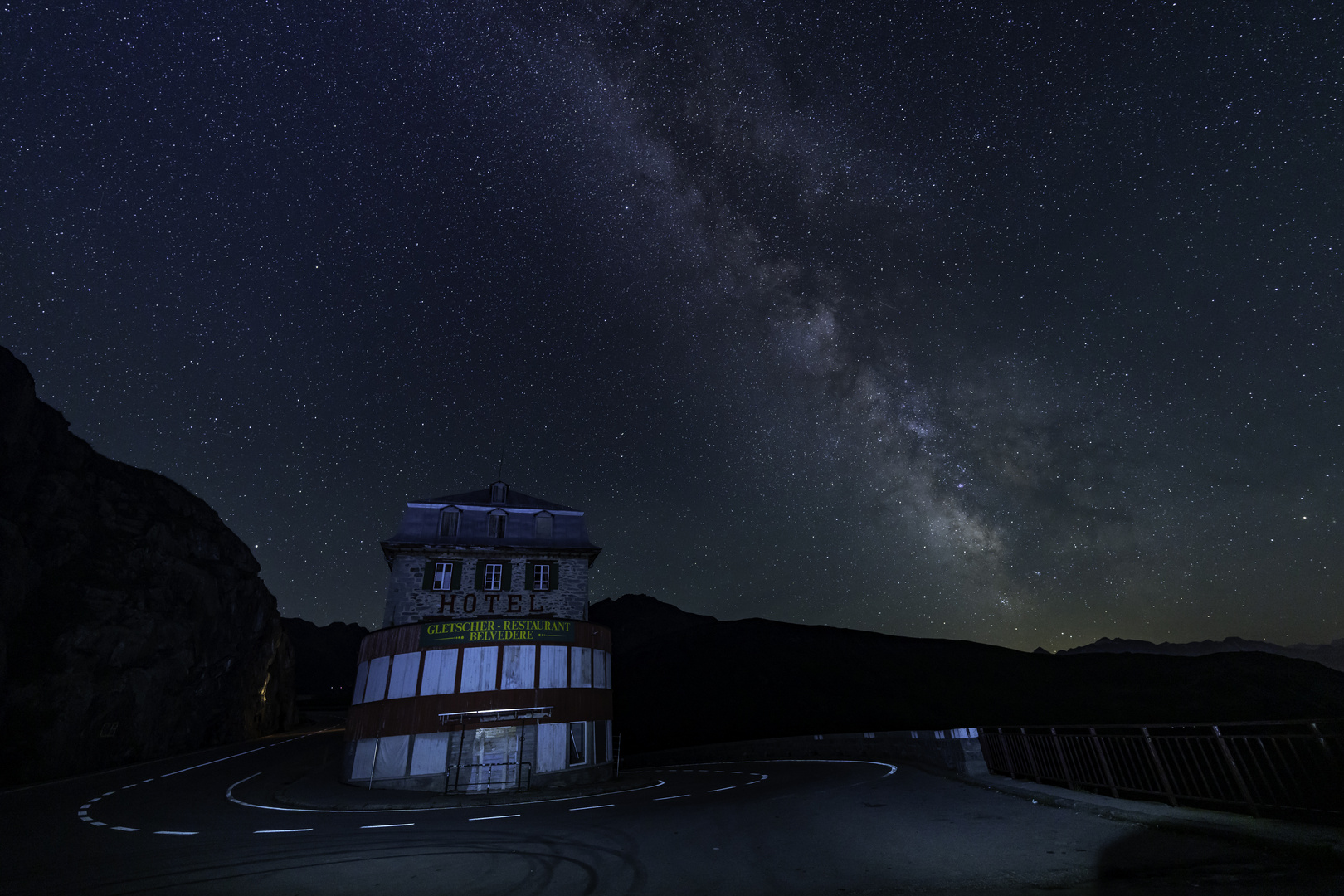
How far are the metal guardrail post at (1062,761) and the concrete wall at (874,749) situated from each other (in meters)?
2.86

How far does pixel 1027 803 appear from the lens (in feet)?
32.3

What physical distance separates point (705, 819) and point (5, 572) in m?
38.5

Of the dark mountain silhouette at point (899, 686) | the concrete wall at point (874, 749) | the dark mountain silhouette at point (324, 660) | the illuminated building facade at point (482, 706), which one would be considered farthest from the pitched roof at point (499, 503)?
the dark mountain silhouette at point (324, 660)

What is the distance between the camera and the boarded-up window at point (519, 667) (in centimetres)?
2320

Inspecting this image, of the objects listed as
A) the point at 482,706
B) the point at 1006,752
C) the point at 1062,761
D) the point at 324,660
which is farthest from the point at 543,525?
the point at 324,660

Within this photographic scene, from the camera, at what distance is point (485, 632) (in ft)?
77.5

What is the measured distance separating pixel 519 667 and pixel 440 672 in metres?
2.95

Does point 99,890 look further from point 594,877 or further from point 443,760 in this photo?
point 443,760

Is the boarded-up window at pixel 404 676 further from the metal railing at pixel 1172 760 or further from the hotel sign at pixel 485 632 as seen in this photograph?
the metal railing at pixel 1172 760

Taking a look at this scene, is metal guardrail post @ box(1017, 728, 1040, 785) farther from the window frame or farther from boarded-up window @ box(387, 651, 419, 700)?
boarded-up window @ box(387, 651, 419, 700)

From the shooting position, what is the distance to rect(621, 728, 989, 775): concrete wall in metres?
13.8

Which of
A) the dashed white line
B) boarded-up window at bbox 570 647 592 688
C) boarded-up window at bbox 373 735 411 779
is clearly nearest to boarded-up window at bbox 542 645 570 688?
boarded-up window at bbox 570 647 592 688

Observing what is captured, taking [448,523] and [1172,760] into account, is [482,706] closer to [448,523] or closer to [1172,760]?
[448,523]

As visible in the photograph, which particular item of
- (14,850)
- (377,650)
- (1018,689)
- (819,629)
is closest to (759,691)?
(819,629)
